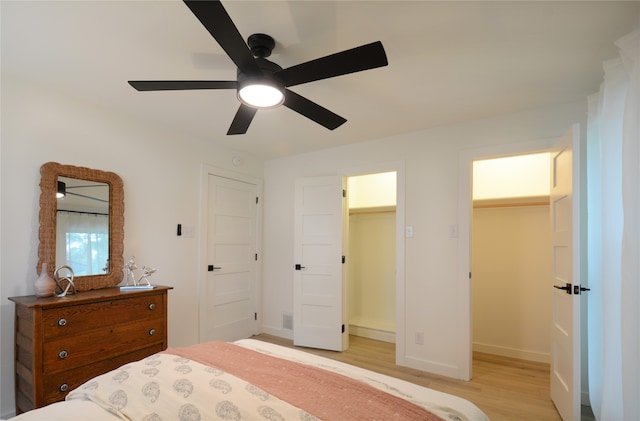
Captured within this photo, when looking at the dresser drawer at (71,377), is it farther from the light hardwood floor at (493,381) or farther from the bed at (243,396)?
the light hardwood floor at (493,381)

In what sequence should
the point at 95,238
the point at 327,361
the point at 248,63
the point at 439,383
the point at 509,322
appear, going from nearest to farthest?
the point at 248,63
the point at 327,361
the point at 95,238
the point at 439,383
the point at 509,322

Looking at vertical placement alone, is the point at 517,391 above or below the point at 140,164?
below

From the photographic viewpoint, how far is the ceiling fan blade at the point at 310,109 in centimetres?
187

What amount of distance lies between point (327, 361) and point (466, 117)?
251 cm

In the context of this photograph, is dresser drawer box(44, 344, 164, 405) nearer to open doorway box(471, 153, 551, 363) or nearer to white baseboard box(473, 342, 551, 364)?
open doorway box(471, 153, 551, 363)

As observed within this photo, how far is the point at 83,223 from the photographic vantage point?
2.61m

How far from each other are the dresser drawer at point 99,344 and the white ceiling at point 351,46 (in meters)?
1.84

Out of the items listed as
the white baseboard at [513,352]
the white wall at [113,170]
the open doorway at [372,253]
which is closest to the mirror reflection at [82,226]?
the white wall at [113,170]

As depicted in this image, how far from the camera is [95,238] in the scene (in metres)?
2.67

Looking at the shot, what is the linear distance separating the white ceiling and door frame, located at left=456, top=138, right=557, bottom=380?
1.30 ft

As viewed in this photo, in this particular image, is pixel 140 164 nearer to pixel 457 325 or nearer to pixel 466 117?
pixel 466 117

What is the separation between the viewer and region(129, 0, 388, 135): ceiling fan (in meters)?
1.27

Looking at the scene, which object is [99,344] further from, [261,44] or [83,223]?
[261,44]

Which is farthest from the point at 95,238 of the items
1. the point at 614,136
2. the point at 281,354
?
the point at 614,136
